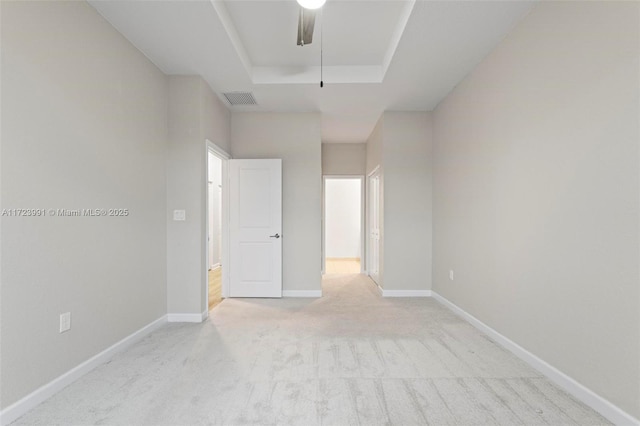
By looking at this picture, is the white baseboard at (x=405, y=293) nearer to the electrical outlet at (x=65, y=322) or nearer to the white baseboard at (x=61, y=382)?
the white baseboard at (x=61, y=382)

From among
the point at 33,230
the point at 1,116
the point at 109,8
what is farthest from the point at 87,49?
the point at 33,230

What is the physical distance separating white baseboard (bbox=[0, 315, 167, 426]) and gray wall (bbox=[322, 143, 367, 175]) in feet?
14.9

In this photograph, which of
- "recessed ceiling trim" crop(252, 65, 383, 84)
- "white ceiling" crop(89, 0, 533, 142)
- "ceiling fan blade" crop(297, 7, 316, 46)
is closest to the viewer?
"ceiling fan blade" crop(297, 7, 316, 46)

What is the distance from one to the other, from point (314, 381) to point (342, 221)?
21.8ft

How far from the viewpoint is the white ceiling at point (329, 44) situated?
2.38 m

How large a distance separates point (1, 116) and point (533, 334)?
381cm

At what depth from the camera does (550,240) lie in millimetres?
2158

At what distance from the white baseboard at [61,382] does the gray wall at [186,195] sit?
0.58 metres

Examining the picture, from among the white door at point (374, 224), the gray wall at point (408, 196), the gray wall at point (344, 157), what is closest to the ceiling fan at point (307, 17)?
the gray wall at point (408, 196)

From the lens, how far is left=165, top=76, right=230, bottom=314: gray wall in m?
3.38

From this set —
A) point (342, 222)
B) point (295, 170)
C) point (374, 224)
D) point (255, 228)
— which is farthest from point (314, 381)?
point (342, 222)

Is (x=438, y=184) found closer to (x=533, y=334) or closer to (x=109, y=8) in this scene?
(x=533, y=334)

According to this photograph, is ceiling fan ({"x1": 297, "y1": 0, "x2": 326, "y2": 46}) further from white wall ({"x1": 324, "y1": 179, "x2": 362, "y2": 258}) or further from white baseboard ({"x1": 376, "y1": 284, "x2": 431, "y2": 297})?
white wall ({"x1": 324, "y1": 179, "x2": 362, "y2": 258})

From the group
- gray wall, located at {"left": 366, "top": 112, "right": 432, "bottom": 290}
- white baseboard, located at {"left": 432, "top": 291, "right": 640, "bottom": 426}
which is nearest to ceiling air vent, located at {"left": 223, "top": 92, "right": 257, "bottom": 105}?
→ gray wall, located at {"left": 366, "top": 112, "right": 432, "bottom": 290}
